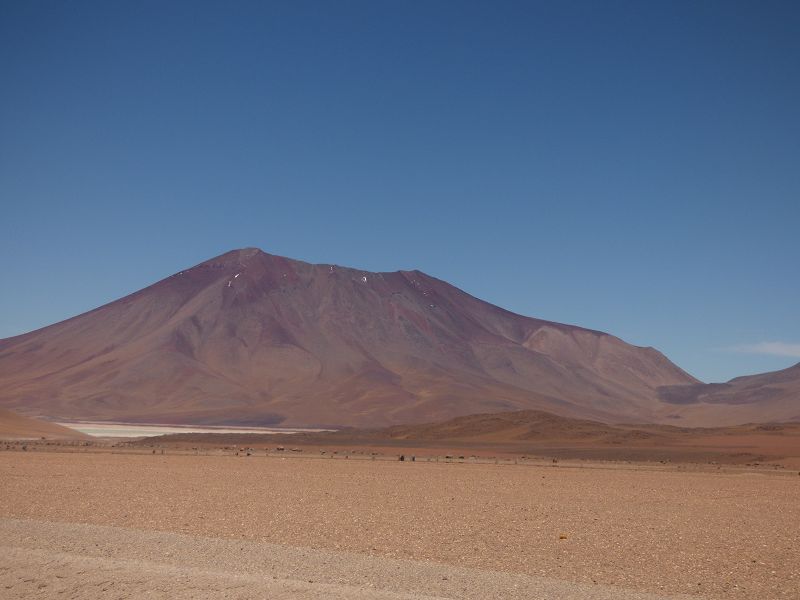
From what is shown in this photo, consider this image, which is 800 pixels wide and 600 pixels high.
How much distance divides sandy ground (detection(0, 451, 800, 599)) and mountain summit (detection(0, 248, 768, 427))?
321ft

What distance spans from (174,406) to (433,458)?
9746 cm

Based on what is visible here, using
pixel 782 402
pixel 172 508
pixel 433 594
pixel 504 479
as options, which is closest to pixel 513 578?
pixel 433 594

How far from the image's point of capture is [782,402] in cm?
16238

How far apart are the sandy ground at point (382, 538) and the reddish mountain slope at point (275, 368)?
9836 cm

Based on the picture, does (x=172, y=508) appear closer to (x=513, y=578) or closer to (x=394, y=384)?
(x=513, y=578)

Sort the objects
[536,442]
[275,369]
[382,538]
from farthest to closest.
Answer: [275,369] < [536,442] < [382,538]

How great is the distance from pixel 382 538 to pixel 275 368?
147 meters

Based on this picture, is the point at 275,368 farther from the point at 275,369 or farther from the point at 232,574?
the point at 232,574

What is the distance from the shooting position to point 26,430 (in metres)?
64.2

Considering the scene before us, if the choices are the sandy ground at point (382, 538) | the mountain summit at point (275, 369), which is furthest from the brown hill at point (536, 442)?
the mountain summit at point (275, 369)

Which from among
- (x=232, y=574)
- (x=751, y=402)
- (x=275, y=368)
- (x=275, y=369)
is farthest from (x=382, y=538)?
(x=751, y=402)

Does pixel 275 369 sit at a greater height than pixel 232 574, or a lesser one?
greater

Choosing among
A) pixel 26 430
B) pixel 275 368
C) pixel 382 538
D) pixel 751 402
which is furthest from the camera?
pixel 751 402

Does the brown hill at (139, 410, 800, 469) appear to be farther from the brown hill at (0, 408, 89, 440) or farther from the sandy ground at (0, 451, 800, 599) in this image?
the sandy ground at (0, 451, 800, 599)
